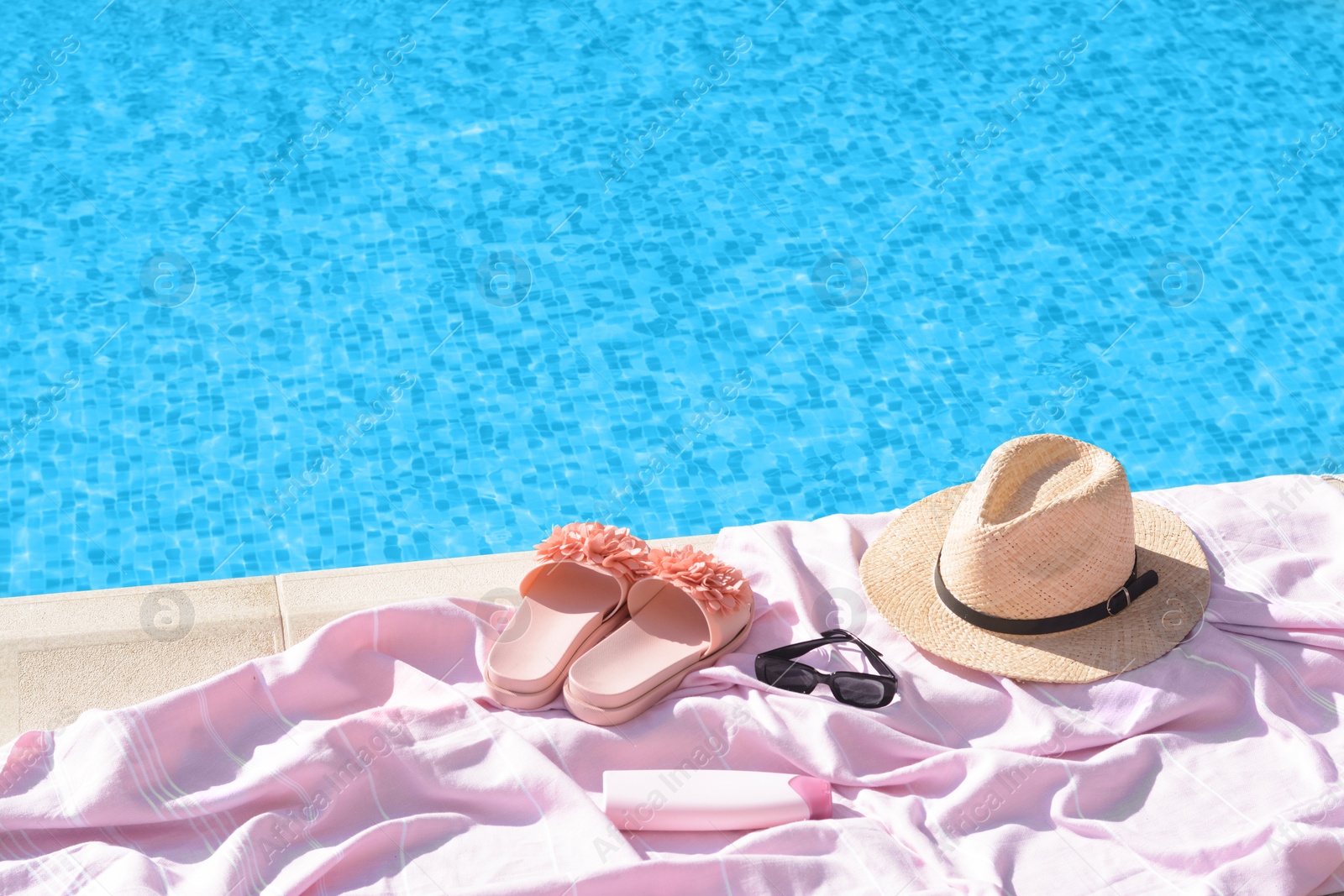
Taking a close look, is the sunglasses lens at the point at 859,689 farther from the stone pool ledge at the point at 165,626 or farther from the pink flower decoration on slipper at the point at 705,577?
the stone pool ledge at the point at 165,626

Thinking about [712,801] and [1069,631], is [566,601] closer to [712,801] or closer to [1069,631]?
[712,801]

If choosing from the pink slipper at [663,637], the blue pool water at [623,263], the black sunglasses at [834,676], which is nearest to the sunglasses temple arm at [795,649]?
the black sunglasses at [834,676]

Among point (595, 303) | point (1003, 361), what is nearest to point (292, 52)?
point (595, 303)

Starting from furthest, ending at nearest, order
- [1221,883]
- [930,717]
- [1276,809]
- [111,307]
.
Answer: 1. [111,307]
2. [930,717]
3. [1276,809]
4. [1221,883]

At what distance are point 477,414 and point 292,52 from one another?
247cm

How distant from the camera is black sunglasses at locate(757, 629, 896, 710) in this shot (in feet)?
8.59

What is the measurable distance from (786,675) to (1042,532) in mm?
596

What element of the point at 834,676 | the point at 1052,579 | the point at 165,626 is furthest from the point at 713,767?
the point at 165,626

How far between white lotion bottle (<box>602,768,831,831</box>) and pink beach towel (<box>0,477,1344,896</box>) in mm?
44

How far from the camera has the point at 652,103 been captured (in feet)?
18.4

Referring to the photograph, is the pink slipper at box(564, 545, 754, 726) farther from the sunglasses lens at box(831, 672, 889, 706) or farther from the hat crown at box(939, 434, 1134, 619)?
the hat crown at box(939, 434, 1134, 619)

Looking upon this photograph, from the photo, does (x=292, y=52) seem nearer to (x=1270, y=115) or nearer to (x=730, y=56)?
(x=730, y=56)

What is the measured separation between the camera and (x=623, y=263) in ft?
16.0

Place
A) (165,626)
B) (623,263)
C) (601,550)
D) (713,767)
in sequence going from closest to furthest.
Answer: (713,767)
(601,550)
(165,626)
(623,263)
